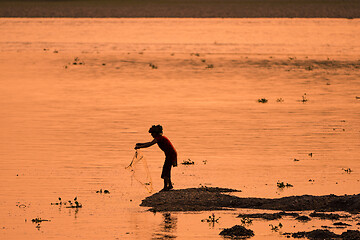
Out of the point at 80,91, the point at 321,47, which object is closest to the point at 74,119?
the point at 80,91

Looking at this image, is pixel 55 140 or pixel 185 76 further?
pixel 185 76

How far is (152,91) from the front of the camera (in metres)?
41.4

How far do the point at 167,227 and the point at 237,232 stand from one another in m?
1.32

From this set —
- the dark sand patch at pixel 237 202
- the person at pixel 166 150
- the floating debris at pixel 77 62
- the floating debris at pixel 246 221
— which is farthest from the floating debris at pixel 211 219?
the floating debris at pixel 77 62

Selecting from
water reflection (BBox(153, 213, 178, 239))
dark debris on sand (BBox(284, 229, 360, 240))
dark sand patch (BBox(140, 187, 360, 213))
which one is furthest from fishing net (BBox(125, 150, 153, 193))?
dark debris on sand (BBox(284, 229, 360, 240))

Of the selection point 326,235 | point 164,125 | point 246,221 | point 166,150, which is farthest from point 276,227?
point 164,125

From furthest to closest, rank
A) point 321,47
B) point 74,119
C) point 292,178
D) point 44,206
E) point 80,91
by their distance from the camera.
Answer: point 321,47 < point 80,91 < point 74,119 < point 292,178 < point 44,206

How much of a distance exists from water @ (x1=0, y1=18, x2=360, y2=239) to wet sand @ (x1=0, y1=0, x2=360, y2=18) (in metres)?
54.4

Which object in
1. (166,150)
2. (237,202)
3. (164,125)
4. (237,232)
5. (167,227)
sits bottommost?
(237,232)

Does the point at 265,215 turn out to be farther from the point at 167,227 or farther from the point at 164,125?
the point at 164,125

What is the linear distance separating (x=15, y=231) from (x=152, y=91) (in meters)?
Answer: 25.8

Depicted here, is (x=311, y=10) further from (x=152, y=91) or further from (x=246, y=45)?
(x=152, y=91)

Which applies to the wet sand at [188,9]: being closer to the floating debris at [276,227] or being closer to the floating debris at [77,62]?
the floating debris at [77,62]

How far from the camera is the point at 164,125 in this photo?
30.2 meters
